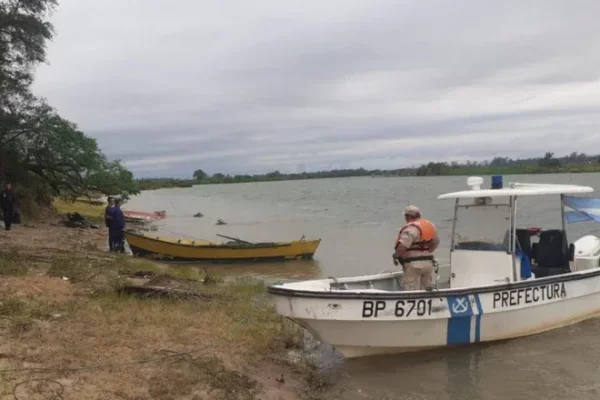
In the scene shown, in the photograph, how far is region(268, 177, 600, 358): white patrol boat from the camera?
25.7 feet

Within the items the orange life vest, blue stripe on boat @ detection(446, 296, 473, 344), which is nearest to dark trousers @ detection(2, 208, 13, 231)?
the orange life vest

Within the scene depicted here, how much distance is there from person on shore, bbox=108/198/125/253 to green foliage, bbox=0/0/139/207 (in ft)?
34.8

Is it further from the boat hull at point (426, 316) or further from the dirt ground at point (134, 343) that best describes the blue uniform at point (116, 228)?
the boat hull at point (426, 316)

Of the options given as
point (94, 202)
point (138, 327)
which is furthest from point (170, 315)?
point (94, 202)

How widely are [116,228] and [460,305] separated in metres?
13.0

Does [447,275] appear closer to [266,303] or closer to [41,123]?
[266,303]

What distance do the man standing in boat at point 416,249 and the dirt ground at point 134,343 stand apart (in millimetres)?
1933

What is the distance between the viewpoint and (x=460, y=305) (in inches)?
A: 330

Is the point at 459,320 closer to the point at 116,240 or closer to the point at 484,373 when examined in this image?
the point at 484,373

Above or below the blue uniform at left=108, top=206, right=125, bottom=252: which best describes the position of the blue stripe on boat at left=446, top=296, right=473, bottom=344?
below

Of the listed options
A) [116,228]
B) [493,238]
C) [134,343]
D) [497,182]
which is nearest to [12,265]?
[134,343]

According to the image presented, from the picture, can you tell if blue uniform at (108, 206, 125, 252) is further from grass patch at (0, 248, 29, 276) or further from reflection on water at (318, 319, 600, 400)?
reflection on water at (318, 319, 600, 400)

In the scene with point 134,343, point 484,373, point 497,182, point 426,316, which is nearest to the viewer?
point 134,343

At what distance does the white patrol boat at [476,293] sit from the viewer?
7.83 m
